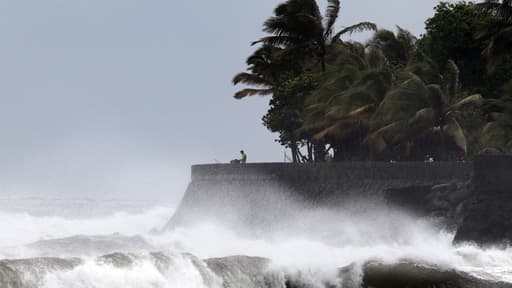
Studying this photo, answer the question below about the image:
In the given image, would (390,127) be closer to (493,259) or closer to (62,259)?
(493,259)

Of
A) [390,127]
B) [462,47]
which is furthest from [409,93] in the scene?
[462,47]

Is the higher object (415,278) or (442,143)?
(442,143)

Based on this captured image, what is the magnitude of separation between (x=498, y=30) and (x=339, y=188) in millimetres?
8358

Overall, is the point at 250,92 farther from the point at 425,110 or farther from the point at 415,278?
the point at 415,278

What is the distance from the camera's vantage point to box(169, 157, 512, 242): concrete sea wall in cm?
2784

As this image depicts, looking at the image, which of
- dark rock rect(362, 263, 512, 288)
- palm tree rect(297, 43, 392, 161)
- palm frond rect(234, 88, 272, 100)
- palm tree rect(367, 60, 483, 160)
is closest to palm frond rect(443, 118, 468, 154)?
palm tree rect(367, 60, 483, 160)

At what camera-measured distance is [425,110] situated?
116 ft

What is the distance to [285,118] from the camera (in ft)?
157

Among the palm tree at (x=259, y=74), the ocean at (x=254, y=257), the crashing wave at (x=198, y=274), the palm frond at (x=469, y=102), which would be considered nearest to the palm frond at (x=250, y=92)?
the palm tree at (x=259, y=74)

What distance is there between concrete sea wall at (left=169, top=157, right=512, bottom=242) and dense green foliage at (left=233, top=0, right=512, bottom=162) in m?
2.85

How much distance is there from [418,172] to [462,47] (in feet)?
39.3

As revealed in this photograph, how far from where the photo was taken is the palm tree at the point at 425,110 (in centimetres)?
3516

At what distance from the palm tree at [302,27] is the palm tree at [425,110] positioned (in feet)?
32.0

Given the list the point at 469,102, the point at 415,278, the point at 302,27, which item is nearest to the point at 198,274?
the point at 415,278
